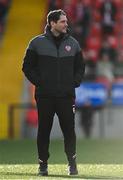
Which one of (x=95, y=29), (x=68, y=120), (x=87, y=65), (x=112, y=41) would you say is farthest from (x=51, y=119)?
(x=95, y=29)

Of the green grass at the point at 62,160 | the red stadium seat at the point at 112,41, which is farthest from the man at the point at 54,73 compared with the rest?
the red stadium seat at the point at 112,41

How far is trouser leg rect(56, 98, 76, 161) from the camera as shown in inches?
437

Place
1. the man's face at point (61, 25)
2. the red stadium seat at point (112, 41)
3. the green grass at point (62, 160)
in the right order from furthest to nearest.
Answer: the red stadium seat at point (112, 41)
the green grass at point (62, 160)
the man's face at point (61, 25)

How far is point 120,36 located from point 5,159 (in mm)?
9665

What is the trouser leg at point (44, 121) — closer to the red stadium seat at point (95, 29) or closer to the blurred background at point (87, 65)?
the blurred background at point (87, 65)

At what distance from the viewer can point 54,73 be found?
1105cm

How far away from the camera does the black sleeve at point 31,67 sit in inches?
436

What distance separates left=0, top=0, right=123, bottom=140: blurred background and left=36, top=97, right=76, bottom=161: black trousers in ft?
28.5

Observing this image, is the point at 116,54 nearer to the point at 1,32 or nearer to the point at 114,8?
the point at 114,8

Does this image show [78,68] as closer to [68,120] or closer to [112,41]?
[68,120]

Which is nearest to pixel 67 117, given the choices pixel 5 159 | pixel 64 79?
pixel 64 79

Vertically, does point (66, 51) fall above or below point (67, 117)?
above

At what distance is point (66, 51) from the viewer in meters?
11.1

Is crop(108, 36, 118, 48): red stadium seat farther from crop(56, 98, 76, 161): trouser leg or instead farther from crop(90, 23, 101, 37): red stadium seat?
crop(56, 98, 76, 161): trouser leg
